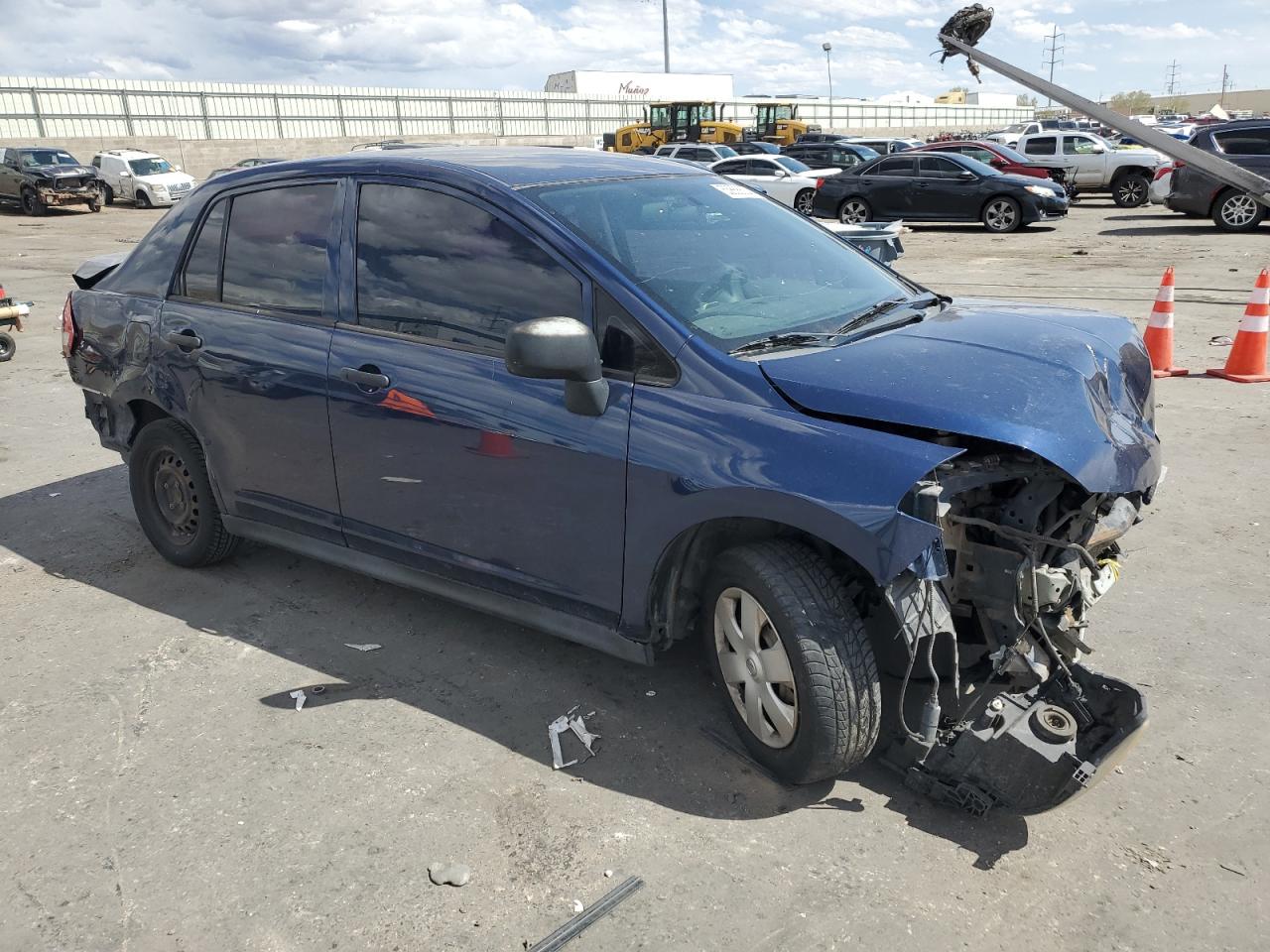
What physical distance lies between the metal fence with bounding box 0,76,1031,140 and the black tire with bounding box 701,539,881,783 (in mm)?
43779

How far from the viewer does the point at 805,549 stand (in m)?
3.01

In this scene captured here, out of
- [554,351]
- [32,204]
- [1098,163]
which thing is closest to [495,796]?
[554,351]

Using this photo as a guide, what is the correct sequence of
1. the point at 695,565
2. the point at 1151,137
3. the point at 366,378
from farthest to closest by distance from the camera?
1. the point at 1151,137
2. the point at 366,378
3. the point at 695,565

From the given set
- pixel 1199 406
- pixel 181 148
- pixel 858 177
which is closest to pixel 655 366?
A: pixel 1199 406

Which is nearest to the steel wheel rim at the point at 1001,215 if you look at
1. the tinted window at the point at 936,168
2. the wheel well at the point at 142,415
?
the tinted window at the point at 936,168

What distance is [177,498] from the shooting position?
484 centimetres

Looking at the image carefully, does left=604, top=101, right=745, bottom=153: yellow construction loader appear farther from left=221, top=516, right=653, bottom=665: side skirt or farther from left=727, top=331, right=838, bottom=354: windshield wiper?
left=727, top=331, right=838, bottom=354: windshield wiper

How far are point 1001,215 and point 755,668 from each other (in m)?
19.1

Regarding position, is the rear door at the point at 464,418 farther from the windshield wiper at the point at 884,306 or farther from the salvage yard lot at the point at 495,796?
the windshield wiper at the point at 884,306

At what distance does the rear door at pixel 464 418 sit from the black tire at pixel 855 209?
58.5ft

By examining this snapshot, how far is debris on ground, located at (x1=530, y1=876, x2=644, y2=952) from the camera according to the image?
2.57 meters

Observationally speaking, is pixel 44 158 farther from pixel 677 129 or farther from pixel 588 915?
pixel 588 915

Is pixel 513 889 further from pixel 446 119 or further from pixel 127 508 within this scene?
pixel 446 119

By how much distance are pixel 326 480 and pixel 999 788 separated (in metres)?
2.68
